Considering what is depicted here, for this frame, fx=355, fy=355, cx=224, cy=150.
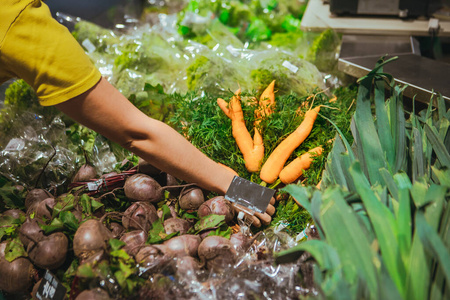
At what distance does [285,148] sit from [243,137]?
234 mm

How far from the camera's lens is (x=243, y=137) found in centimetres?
192

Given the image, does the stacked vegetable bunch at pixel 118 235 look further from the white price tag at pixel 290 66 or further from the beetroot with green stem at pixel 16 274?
the white price tag at pixel 290 66

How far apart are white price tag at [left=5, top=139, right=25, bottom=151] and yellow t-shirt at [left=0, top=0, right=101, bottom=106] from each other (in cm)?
97

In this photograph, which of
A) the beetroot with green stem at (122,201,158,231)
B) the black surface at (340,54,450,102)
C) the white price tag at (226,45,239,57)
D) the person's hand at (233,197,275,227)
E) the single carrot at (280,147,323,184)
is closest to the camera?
the beetroot with green stem at (122,201,158,231)

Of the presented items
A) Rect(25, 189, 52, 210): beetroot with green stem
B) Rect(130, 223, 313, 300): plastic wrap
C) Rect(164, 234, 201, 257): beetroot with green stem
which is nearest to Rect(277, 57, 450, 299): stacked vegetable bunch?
Rect(130, 223, 313, 300): plastic wrap

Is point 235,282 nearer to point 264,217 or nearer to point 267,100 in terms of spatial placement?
point 264,217

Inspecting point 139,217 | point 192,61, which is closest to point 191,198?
point 139,217

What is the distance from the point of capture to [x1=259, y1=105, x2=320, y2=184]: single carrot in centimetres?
181

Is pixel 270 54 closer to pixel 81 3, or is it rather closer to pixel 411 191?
pixel 411 191

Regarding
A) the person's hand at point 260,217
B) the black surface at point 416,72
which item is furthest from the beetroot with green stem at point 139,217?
the black surface at point 416,72

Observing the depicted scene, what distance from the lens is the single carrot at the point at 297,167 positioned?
69.6 inches

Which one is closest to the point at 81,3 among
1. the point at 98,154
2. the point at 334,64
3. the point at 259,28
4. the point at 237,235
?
the point at 259,28

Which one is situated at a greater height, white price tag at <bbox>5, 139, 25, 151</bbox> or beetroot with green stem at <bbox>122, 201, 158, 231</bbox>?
beetroot with green stem at <bbox>122, 201, 158, 231</bbox>

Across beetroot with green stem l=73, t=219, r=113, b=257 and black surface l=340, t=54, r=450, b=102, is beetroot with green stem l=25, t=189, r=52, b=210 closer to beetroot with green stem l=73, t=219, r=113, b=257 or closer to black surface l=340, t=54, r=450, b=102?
beetroot with green stem l=73, t=219, r=113, b=257
